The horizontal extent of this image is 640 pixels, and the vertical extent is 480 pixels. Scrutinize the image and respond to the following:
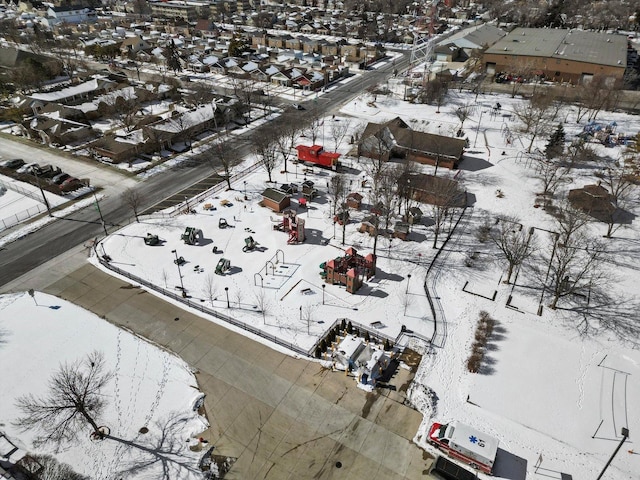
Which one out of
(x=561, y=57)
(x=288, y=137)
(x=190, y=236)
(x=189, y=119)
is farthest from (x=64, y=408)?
(x=561, y=57)

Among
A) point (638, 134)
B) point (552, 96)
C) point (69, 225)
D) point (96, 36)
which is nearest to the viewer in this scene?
point (69, 225)

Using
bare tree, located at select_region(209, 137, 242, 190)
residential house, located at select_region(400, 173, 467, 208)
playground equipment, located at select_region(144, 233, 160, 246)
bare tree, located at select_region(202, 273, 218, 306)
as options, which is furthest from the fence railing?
bare tree, located at select_region(209, 137, 242, 190)

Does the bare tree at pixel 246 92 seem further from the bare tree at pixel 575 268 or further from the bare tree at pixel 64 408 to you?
the bare tree at pixel 64 408

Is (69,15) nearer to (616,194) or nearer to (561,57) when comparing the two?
(561,57)

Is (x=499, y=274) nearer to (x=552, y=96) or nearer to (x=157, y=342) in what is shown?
(x=157, y=342)

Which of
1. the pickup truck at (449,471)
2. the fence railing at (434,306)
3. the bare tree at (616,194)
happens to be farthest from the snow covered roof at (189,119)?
the pickup truck at (449,471)

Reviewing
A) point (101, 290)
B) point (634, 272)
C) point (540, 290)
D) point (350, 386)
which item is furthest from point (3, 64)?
point (634, 272)

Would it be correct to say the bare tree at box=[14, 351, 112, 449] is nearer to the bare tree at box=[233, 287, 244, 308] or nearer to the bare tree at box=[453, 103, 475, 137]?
the bare tree at box=[233, 287, 244, 308]
